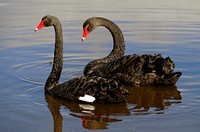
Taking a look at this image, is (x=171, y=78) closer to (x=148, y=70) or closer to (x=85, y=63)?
(x=148, y=70)

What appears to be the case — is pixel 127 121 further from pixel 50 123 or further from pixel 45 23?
pixel 45 23

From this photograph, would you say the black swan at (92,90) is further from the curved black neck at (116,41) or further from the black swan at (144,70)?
the curved black neck at (116,41)

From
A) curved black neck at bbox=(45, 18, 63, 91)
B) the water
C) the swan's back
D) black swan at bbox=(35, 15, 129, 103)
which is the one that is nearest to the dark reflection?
the water

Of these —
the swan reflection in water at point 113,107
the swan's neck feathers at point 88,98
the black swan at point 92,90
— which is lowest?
the swan reflection in water at point 113,107

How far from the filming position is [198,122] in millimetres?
4336

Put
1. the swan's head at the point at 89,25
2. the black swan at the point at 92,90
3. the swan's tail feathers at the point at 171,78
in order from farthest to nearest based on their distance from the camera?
1. the swan's head at the point at 89,25
2. the swan's tail feathers at the point at 171,78
3. the black swan at the point at 92,90

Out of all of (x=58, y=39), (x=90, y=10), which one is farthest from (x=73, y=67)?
(x=90, y=10)

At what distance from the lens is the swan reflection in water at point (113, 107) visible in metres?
4.55

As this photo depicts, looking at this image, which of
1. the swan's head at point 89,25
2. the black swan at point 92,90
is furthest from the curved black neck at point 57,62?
the swan's head at point 89,25

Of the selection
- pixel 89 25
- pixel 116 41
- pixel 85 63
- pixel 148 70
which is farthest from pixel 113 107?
pixel 116 41

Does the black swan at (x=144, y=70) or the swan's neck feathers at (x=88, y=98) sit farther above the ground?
the black swan at (x=144, y=70)

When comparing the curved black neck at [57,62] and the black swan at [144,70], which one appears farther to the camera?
the black swan at [144,70]

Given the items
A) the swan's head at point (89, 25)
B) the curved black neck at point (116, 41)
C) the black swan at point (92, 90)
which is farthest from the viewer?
the curved black neck at point (116, 41)

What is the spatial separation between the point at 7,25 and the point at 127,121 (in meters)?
7.27
